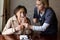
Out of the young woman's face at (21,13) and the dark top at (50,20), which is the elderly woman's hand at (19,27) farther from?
the dark top at (50,20)

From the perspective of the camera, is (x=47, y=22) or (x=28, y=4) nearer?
(x=47, y=22)

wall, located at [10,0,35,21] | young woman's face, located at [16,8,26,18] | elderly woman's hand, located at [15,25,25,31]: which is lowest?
elderly woman's hand, located at [15,25,25,31]

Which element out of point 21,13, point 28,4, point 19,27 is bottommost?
point 19,27

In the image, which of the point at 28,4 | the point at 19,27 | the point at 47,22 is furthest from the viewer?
the point at 28,4

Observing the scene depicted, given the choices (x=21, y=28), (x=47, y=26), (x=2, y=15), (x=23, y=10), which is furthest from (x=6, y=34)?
(x=2, y=15)

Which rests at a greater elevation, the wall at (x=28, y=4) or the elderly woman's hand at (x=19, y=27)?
the wall at (x=28, y=4)

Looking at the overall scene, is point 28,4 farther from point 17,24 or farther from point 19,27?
point 19,27

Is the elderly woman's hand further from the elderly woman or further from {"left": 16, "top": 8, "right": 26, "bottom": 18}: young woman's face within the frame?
{"left": 16, "top": 8, "right": 26, "bottom": 18}: young woman's face

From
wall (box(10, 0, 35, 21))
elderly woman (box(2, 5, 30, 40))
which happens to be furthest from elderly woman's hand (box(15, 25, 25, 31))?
wall (box(10, 0, 35, 21))

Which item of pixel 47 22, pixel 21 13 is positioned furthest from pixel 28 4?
pixel 47 22

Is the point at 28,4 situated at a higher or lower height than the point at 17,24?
higher

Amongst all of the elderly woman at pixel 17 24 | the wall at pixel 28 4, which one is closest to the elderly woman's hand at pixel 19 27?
the elderly woman at pixel 17 24

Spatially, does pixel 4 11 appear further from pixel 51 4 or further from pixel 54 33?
pixel 54 33

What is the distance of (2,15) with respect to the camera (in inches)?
127
